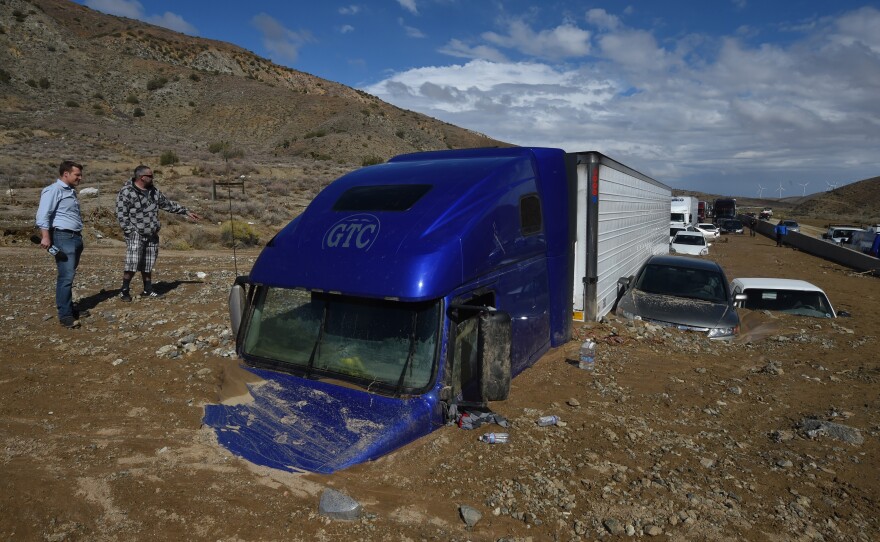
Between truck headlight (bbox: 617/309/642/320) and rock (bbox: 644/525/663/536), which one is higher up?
truck headlight (bbox: 617/309/642/320)

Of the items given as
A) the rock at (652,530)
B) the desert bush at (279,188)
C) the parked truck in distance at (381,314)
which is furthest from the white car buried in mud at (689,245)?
the rock at (652,530)

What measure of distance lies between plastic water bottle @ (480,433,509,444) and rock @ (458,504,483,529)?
89 cm

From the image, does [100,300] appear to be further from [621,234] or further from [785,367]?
[785,367]

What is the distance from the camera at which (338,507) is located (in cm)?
321

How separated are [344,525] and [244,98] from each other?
6579 cm

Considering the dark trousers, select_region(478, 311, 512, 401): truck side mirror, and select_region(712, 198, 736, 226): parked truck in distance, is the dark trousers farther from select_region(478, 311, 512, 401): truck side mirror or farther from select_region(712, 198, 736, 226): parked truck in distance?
select_region(712, 198, 736, 226): parked truck in distance

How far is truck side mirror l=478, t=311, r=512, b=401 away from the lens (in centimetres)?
361

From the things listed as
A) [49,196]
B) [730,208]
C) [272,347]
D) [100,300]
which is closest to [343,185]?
[272,347]

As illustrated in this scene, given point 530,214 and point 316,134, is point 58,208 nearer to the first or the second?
point 530,214

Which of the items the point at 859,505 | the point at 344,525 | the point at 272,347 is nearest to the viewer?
the point at 344,525

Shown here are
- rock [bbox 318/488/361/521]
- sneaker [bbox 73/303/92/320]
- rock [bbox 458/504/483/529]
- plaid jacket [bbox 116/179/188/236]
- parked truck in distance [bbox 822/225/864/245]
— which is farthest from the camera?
parked truck in distance [bbox 822/225/864/245]

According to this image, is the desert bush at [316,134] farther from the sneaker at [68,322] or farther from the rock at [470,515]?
the rock at [470,515]

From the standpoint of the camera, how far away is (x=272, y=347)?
4324 mm

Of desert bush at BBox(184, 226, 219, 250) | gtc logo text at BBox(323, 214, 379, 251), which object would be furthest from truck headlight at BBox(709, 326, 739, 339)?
desert bush at BBox(184, 226, 219, 250)
